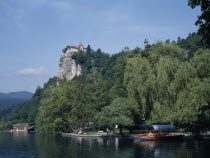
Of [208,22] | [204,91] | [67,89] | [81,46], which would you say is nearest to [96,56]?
[81,46]

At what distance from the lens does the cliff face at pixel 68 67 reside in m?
149

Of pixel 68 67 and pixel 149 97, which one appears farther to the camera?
pixel 68 67

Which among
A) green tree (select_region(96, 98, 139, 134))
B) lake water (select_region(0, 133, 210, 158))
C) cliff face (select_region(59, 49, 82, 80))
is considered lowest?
lake water (select_region(0, 133, 210, 158))

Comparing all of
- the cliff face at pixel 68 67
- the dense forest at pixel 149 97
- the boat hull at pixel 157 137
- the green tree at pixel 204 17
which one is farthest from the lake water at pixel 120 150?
the cliff face at pixel 68 67

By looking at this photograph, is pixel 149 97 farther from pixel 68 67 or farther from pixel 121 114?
pixel 68 67

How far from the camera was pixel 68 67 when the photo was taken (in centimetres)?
15462

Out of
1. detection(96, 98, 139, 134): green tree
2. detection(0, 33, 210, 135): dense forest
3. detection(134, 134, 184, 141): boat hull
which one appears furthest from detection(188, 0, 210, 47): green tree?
detection(96, 98, 139, 134): green tree

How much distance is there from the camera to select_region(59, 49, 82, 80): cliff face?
149m

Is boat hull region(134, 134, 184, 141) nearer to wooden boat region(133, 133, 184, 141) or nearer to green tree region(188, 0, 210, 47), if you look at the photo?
wooden boat region(133, 133, 184, 141)

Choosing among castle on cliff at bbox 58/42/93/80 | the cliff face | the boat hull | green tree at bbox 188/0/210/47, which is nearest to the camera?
green tree at bbox 188/0/210/47

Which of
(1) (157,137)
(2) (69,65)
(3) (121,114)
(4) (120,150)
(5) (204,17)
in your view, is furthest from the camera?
(2) (69,65)

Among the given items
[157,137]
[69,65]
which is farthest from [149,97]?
[69,65]

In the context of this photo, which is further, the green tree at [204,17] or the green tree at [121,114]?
the green tree at [121,114]

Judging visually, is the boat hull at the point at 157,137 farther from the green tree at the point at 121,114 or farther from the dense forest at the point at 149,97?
the green tree at the point at 121,114
